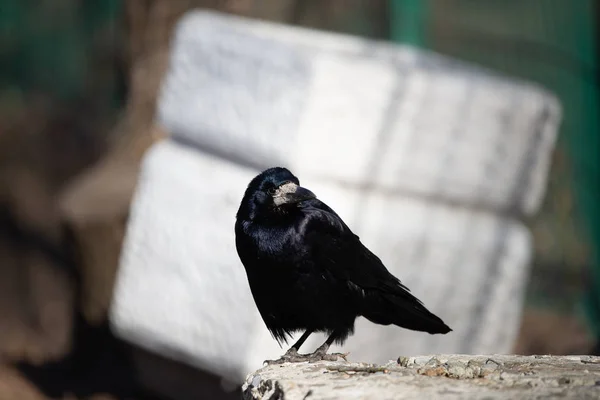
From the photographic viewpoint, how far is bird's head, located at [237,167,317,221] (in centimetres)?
335

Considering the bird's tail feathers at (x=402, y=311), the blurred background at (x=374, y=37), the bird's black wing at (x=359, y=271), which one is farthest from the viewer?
the blurred background at (x=374, y=37)

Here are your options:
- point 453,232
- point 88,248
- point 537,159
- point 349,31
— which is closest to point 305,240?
point 453,232

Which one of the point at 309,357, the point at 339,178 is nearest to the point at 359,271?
the point at 309,357

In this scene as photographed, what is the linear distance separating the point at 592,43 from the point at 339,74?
6.46 feet

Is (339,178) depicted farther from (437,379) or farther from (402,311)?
(437,379)

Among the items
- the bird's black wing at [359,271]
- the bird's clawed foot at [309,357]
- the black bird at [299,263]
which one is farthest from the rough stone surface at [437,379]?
the bird's black wing at [359,271]

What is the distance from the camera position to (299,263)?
132 inches

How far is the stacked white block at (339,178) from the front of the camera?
186 inches

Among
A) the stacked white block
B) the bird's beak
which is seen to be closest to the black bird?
the bird's beak

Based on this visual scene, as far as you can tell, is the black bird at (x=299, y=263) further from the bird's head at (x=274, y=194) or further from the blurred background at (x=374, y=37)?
the blurred background at (x=374, y=37)

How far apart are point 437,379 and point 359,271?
37.6 inches

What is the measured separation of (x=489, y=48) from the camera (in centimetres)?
630

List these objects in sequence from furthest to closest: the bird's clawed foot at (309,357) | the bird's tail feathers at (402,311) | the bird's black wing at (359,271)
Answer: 1. the bird's tail feathers at (402,311)
2. the bird's black wing at (359,271)
3. the bird's clawed foot at (309,357)

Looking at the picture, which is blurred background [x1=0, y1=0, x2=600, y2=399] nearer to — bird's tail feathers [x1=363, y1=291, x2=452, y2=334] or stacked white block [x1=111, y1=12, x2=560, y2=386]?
stacked white block [x1=111, y1=12, x2=560, y2=386]
